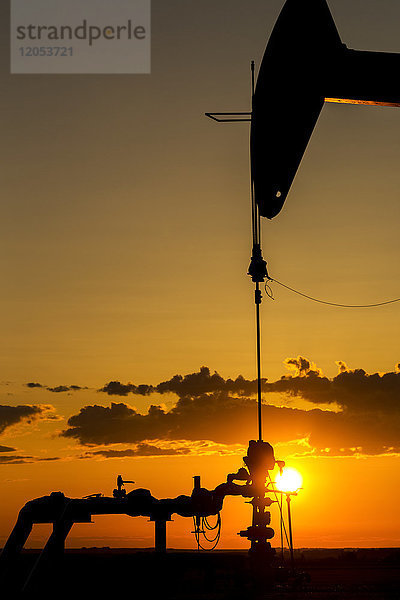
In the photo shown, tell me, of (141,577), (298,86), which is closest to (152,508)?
(141,577)

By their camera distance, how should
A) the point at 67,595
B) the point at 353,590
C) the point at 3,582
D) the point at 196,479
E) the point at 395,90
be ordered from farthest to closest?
the point at 353,590
the point at 196,479
the point at 67,595
the point at 3,582
the point at 395,90

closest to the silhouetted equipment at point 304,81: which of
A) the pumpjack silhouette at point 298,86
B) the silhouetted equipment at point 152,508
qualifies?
the pumpjack silhouette at point 298,86

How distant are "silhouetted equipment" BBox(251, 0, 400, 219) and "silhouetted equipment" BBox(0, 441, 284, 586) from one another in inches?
247

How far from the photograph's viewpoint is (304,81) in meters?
4.84

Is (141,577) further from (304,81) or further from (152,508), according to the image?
(304,81)

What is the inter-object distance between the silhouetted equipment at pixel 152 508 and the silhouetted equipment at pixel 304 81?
628 centimetres

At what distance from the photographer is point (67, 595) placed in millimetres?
12102

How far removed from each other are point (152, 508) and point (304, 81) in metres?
11.5

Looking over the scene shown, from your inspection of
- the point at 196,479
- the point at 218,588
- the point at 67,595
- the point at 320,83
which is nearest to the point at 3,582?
the point at 67,595

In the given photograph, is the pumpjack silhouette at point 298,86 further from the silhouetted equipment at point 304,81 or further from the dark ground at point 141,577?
the dark ground at point 141,577

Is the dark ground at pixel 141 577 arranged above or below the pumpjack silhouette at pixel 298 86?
below

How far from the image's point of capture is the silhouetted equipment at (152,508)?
991 cm

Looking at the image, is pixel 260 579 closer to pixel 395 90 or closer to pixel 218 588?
pixel 218 588

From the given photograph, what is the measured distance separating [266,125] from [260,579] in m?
20.1
